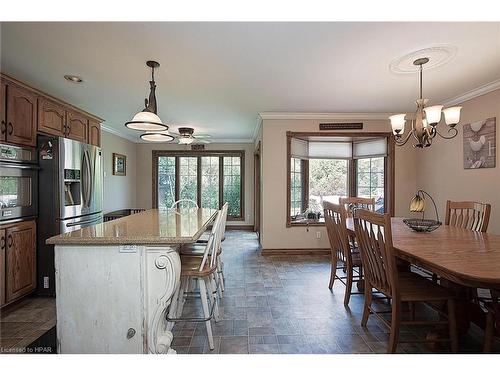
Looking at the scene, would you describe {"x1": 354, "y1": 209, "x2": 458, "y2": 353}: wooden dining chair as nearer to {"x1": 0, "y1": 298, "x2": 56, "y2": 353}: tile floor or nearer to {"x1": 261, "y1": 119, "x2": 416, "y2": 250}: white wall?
{"x1": 261, "y1": 119, "x2": 416, "y2": 250}: white wall

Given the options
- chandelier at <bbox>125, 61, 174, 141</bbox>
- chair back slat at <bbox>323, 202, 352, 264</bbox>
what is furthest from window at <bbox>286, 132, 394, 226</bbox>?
chandelier at <bbox>125, 61, 174, 141</bbox>

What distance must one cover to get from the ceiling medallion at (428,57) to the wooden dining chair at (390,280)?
4.69 feet

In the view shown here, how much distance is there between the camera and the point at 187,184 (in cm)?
672

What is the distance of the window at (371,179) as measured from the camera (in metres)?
4.54

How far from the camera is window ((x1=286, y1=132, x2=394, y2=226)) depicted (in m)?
4.51

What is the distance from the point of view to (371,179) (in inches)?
184

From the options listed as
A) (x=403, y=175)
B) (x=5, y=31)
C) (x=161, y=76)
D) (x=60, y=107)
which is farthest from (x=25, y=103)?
(x=403, y=175)

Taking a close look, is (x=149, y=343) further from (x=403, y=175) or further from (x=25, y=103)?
(x=403, y=175)

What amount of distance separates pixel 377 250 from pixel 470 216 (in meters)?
1.66

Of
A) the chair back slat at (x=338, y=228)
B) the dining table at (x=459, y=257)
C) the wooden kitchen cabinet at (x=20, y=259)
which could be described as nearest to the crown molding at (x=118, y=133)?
the wooden kitchen cabinet at (x=20, y=259)

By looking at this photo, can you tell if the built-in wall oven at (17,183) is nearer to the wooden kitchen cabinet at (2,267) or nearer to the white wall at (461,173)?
the wooden kitchen cabinet at (2,267)

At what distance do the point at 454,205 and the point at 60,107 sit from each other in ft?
15.1

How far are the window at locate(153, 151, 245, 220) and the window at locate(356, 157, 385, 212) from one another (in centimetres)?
291
